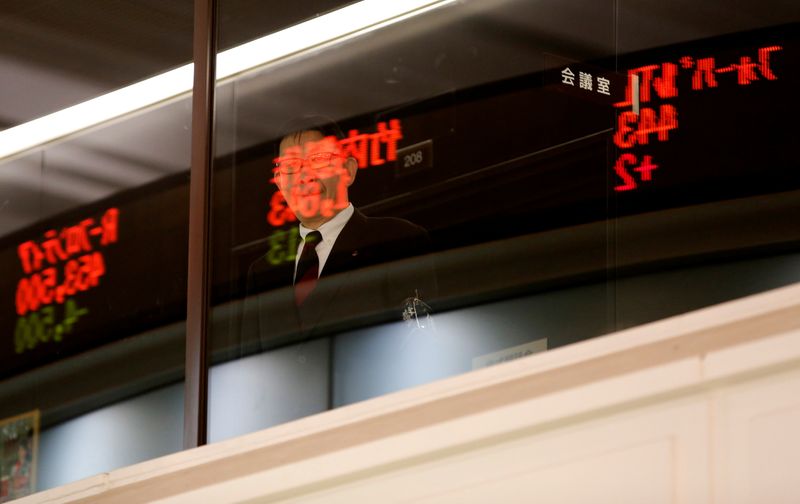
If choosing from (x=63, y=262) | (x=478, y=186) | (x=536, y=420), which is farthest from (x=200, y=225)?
(x=536, y=420)

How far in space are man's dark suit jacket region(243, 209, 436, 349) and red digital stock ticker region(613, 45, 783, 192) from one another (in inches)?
18.9

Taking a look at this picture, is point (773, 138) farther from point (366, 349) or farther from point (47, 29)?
point (47, 29)

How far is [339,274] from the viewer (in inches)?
112

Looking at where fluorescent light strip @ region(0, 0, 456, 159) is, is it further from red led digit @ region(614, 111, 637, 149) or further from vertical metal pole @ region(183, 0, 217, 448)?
red led digit @ region(614, 111, 637, 149)

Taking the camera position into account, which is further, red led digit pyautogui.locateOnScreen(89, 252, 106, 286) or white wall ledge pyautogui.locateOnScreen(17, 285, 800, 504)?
red led digit pyautogui.locateOnScreen(89, 252, 106, 286)

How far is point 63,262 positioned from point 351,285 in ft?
3.74

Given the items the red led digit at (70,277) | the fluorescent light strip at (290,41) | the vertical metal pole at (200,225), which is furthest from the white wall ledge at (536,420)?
the red led digit at (70,277)

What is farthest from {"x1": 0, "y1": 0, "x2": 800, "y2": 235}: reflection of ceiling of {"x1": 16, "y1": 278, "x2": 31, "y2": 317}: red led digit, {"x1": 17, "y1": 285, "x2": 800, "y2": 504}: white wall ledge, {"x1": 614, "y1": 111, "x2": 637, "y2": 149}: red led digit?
{"x1": 17, "y1": 285, "x2": 800, "y2": 504}: white wall ledge

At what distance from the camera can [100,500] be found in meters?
1.78

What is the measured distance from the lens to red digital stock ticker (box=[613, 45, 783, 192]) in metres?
3.06

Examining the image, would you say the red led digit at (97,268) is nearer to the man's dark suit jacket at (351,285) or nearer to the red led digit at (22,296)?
the red led digit at (22,296)

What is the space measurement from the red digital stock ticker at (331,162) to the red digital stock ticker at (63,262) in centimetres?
73

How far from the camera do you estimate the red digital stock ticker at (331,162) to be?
2941 mm

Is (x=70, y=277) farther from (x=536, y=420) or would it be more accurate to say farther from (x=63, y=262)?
(x=536, y=420)
